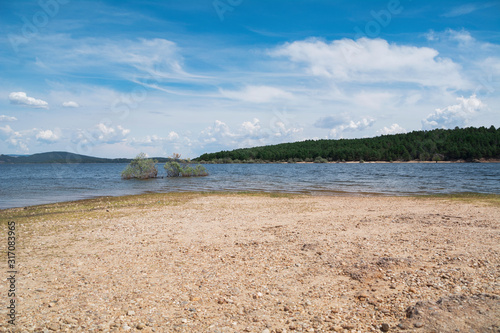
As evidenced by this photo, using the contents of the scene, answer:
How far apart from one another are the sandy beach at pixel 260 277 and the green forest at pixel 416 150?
141 meters

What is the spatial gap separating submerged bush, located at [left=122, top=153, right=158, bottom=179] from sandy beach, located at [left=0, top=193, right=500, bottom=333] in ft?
139

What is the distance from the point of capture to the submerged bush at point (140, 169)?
55188mm

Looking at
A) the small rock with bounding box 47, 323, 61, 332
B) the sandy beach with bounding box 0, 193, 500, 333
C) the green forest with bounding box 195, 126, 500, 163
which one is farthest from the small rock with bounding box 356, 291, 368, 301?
the green forest with bounding box 195, 126, 500, 163

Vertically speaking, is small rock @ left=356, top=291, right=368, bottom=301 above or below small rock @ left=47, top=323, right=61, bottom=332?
above

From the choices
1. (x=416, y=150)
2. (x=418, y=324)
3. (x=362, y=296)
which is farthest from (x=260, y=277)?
(x=416, y=150)

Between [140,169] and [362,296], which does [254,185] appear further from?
[362,296]

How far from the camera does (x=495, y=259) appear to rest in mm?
8055

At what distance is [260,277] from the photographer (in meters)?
7.46

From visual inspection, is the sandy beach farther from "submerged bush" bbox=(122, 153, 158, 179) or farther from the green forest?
the green forest

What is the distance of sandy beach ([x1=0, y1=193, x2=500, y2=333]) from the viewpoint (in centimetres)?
542

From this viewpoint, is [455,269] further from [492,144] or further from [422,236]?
[492,144]

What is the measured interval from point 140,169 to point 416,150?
424ft

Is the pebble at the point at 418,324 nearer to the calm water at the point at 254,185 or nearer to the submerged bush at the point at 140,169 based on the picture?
the calm water at the point at 254,185

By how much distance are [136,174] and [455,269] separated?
54376 millimetres
